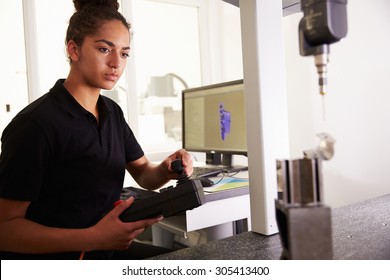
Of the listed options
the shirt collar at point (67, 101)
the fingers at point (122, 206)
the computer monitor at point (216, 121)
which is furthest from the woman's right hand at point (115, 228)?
the computer monitor at point (216, 121)

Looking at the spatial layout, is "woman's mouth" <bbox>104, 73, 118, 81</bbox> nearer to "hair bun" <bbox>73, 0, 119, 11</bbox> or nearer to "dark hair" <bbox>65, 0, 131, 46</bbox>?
"dark hair" <bbox>65, 0, 131, 46</bbox>

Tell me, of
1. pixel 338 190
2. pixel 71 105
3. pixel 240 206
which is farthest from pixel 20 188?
pixel 338 190

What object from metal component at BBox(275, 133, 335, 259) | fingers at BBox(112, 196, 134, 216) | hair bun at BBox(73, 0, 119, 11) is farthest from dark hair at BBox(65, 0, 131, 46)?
metal component at BBox(275, 133, 335, 259)

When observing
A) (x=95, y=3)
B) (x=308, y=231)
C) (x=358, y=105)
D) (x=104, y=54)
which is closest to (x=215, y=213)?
(x=104, y=54)

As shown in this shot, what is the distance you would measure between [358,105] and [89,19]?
148 cm

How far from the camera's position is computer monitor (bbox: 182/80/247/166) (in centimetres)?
170

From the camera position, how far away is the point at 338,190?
6.53 ft

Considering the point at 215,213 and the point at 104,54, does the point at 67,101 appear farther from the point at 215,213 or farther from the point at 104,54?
the point at 215,213

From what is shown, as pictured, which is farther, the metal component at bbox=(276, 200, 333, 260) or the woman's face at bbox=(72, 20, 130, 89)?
the woman's face at bbox=(72, 20, 130, 89)

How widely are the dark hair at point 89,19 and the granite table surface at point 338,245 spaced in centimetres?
63

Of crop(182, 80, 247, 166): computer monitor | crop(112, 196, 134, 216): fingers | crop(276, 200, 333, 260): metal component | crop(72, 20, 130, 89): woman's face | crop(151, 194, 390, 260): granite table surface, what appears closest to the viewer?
crop(276, 200, 333, 260): metal component

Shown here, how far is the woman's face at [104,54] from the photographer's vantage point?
957 mm

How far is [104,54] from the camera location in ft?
3.16
